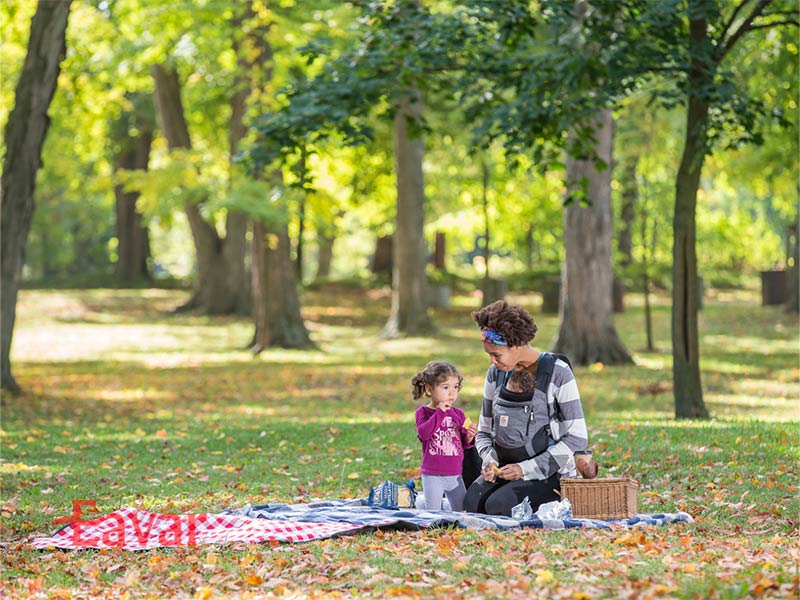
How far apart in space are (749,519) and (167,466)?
567cm

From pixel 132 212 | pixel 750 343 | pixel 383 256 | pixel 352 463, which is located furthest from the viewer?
pixel 383 256

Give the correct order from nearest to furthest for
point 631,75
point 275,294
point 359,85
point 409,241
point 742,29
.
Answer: point 631,75, point 742,29, point 359,85, point 275,294, point 409,241

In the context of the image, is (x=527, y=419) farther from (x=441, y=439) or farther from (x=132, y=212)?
(x=132, y=212)

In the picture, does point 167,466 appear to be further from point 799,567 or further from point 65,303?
point 65,303

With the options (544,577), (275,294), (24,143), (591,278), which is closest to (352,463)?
(544,577)

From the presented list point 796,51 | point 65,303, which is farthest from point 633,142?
point 65,303

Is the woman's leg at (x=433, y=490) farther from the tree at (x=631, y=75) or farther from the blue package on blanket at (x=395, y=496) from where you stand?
the tree at (x=631, y=75)

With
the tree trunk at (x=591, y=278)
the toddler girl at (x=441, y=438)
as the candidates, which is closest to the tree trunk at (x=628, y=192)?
the tree trunk at (x=591, y=278)

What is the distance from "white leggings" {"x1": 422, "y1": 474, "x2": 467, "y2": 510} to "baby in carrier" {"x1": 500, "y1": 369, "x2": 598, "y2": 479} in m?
0.72

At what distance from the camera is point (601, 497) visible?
754 centimetres

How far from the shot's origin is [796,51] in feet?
51.8

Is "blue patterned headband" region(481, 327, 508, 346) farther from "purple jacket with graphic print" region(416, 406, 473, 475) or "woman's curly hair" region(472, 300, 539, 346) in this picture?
"purple jacket with graphic print" region(416, 406, 473, 475)

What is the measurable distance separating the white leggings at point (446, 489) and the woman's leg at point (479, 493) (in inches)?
2.8

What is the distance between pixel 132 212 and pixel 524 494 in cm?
3681
